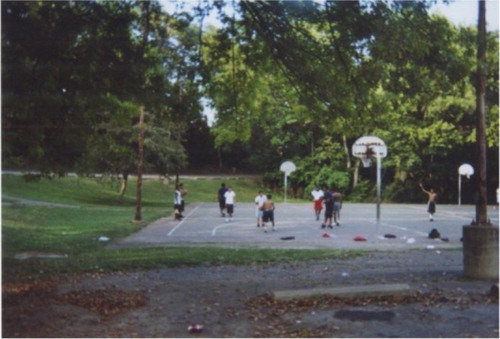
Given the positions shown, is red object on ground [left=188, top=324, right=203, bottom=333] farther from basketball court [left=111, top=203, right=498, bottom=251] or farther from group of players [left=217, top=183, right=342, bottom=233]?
group of players [left=217, top=183, right=342, bottom=233]

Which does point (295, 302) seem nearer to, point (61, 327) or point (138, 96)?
point (61, 327)

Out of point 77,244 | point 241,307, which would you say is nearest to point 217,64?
point 241,307

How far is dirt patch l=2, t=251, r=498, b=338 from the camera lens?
298 inches

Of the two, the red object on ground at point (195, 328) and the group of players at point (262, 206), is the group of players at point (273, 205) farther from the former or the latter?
the red object on ground at point (195, 328)

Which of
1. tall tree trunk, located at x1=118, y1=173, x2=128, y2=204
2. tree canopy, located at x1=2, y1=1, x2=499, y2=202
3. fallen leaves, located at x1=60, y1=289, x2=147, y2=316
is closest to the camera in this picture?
fallen leaves, located at x1=60, y1=289, x2=147, y2=316

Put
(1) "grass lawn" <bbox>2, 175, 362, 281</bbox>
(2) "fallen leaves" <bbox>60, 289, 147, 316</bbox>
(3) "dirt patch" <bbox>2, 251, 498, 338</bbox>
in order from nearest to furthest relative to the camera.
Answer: (3) "dirt patch" <bbox>2, 251, 498, 338</bbox> < (2) "fallen leaves" <bbox>60, 289, 147, 316</bbox> < (1) "grass lawn" <bbox>2, 175, 362, 281</bbox>

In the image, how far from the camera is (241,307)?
9.08 metres

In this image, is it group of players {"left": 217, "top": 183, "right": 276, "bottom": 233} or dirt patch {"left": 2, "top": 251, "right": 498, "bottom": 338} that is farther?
group of players {"left": 217, "top": 183, "right": 276, "bottom": 233}

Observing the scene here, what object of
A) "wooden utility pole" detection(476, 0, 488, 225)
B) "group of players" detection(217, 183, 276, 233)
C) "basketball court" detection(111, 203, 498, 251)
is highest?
"wooden utility pole" detection(476, 0, 488, 225)

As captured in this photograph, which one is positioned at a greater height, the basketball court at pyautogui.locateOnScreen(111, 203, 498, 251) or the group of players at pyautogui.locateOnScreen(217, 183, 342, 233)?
the group of players at pyautogui.locateOnScreen(217, 183, 342, 233)

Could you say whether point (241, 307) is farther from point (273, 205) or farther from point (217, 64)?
point (273, 205)

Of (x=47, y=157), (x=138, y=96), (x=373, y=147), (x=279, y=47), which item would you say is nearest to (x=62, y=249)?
(x=47, y=157)

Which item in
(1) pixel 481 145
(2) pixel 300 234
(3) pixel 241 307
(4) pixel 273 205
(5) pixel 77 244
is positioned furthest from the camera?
(4) pixel 273 205

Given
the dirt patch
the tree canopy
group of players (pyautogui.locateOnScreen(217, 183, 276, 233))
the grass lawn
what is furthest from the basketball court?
the dirt patch
